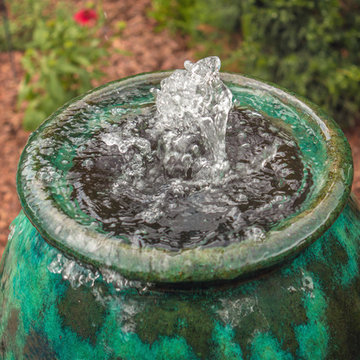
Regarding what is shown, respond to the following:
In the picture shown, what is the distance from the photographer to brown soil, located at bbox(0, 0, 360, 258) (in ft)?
12.7

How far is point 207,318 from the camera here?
1.29 metres

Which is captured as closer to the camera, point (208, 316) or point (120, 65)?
point (208, 316)

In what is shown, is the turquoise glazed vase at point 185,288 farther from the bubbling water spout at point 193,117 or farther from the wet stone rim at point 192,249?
the bubbling water spout at point 193,117

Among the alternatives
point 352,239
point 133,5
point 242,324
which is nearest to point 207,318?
point 242,324

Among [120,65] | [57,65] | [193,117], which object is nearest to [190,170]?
[193,117]

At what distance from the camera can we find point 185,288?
127 cm

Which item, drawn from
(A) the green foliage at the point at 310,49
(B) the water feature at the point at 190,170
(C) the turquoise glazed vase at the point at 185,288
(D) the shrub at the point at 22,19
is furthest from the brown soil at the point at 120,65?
(C) the turquoise glazed vase at the point at 185,288

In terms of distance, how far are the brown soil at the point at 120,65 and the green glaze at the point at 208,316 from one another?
2.28 m

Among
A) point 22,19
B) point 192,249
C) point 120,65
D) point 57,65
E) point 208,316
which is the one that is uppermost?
point 192,249

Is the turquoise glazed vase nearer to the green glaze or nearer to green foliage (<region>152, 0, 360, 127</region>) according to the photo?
the green glaze

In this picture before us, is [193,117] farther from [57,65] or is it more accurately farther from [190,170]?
[57,65]

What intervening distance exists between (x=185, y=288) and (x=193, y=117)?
2.32 feet

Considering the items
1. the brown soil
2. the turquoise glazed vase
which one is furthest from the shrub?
the turquoise glazed vase

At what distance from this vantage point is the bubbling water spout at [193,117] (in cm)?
170
